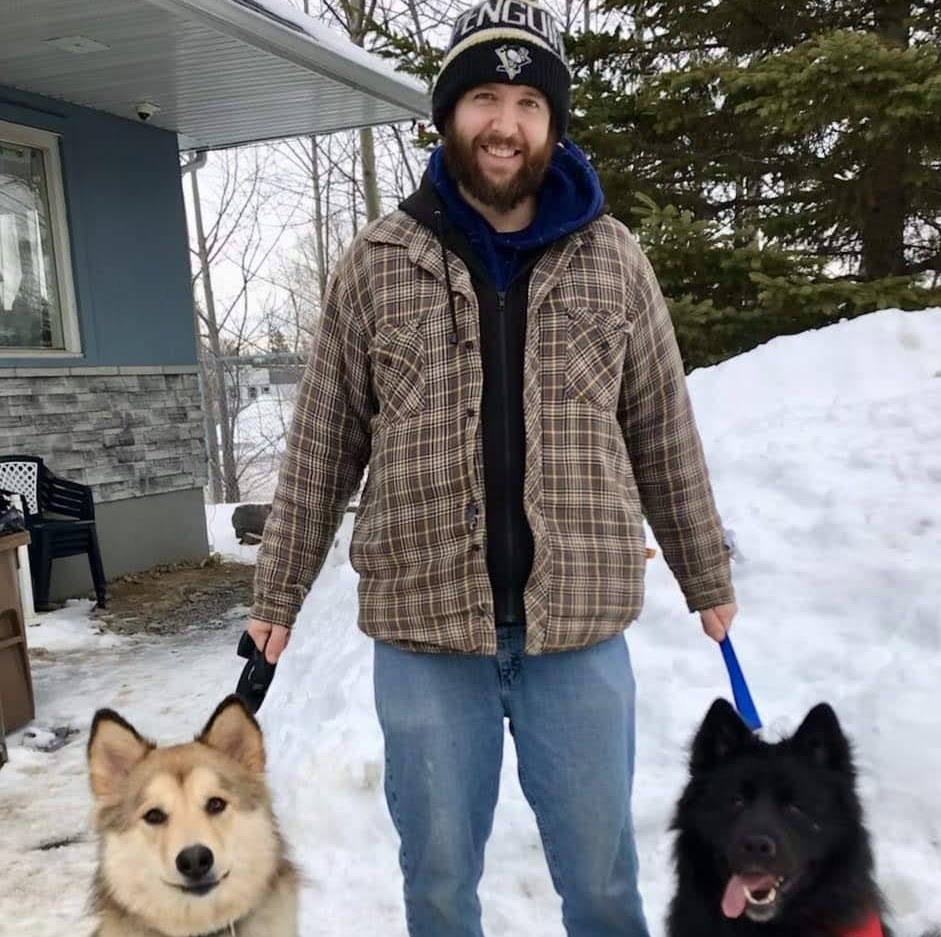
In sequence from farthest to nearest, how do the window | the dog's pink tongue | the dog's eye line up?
1. the window
2. the dog's eye
3. the dog's pink tongue

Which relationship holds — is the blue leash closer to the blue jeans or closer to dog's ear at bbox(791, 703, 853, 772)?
dog's ear at bbox(791, 703, 853, 772)

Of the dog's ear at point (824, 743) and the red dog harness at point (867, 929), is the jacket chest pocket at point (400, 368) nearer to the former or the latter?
the dog's ear at point (824, 743)

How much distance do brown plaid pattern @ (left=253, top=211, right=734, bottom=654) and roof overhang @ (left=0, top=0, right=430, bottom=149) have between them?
491cm

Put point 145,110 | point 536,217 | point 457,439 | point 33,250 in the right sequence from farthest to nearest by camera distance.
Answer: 1. point 145,110
2. point 33,250
3. point 536,217
4. point 457,439

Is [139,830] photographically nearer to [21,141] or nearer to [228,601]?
[228,601]

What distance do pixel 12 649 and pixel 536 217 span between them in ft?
13.4

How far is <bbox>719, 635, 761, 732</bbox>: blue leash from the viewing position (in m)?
2.37

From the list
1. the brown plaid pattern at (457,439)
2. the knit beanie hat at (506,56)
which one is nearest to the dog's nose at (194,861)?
the brown plaid pattern at (457,439)

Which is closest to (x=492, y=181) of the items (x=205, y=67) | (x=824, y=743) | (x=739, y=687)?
(x=739, y=687)

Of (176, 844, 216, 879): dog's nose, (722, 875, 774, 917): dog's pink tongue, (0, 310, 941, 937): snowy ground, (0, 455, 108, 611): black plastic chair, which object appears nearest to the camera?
(722, 875, 774, 917): dog's pink tongue

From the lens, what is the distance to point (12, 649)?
16.1 feet

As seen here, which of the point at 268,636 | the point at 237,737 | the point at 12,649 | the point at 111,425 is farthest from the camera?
the point at 111,425

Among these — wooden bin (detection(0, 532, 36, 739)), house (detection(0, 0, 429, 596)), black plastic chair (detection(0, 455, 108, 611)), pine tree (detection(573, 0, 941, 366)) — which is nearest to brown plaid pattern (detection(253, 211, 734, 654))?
wooden bin (detection(0, 532, 36, 739))

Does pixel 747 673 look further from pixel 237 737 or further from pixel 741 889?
pixel 237 737
